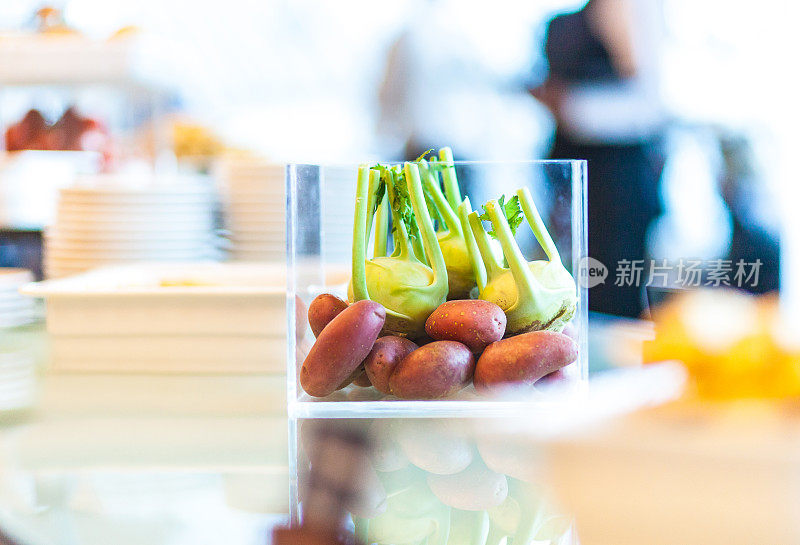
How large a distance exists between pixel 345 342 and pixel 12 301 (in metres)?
0.45

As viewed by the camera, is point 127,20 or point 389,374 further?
point 127,20

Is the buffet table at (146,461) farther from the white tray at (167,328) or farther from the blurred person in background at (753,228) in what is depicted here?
the blurred person in background at (753,228)

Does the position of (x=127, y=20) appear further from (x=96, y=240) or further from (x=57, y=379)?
(x=57, y=379)

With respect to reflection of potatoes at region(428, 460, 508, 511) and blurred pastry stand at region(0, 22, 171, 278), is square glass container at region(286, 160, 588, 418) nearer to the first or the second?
reflection of potatoes at region(428, 460, 508, 511)

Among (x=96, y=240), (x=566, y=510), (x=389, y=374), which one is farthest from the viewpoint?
A: (x=96, y=240)

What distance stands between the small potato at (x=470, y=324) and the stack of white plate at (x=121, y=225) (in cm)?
54

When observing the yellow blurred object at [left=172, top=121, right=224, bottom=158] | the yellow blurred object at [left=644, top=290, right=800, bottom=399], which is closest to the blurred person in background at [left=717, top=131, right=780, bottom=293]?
the yellow blurred object at [left=644, top=290, right=800, bottom=399]

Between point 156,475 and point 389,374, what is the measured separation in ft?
0.35

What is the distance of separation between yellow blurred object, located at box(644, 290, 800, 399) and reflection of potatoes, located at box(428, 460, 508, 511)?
4.6 inches

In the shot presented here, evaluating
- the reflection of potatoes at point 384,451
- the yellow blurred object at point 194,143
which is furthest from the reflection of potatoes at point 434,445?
the yellow blurred object at point 194,143

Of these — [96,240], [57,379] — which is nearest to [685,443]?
[57,379]

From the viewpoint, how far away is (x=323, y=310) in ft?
1.35

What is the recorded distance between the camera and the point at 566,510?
27cm

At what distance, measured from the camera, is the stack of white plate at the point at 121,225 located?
84 cm
